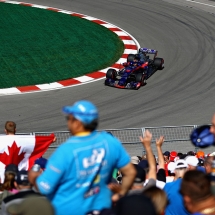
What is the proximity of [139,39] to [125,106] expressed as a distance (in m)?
6.32

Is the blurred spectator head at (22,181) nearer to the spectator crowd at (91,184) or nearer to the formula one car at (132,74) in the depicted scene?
the spectator crowd at (91,184)

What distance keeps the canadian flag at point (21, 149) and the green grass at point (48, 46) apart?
6569 mm

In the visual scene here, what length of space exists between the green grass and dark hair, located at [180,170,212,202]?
11433 mm

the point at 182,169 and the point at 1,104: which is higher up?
the point at 182,169

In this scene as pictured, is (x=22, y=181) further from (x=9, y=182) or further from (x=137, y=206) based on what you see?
(x=137, y=206)

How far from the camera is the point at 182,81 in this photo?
16.1m

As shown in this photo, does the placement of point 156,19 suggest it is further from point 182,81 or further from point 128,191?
point 128,191

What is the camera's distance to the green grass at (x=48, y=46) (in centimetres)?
1617

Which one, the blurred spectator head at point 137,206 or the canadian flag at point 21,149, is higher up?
the blurred spectator head at point 137,206

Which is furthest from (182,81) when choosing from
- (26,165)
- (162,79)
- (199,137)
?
(199,137)

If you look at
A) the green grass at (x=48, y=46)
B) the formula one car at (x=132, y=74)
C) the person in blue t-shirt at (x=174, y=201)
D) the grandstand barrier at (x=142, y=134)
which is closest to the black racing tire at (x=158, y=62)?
the formula one car at (x=132, y=74)

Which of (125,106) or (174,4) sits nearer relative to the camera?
(125,106)

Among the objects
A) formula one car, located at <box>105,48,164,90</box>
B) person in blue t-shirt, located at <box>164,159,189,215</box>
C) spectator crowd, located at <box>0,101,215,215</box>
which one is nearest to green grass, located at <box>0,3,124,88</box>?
formula one car, located at <box>105,48,164,90</box>

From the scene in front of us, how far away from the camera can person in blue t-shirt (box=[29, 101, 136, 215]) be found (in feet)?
13.8
